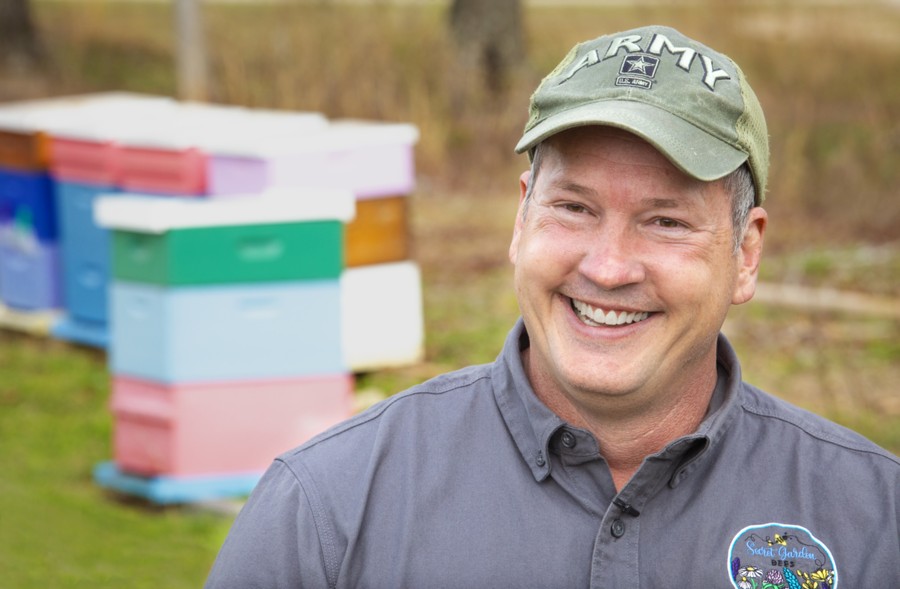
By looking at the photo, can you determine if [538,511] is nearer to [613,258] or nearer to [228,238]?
[613,258]

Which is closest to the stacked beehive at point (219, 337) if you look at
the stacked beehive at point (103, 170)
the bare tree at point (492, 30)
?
the stacked beehive at point (103, 170)

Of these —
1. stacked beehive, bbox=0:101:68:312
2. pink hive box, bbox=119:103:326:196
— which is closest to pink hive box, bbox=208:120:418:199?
pink hive box, bbox=119:103:326:196

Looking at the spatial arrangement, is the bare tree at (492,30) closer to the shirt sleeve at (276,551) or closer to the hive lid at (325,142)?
the hive lid at (325,142)

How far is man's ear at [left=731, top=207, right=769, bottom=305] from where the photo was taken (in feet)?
8.27

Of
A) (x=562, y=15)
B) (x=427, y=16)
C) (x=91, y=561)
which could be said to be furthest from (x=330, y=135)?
(x=562, y=15)

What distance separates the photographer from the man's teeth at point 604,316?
7.75 ft

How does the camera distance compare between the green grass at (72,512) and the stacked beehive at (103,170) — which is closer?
the green grass at (72,512)

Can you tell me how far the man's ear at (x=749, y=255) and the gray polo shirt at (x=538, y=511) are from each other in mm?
296

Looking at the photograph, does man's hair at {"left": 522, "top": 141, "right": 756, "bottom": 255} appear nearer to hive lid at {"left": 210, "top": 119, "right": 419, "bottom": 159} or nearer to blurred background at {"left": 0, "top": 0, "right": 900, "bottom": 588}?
blurred background at {"left": 0, "top": 0, "right": 900, "bottom": 588}

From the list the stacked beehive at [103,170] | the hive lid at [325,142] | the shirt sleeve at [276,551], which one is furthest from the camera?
the stacked beehive at [103,170]

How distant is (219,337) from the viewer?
5.82 metres

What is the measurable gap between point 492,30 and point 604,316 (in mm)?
13416

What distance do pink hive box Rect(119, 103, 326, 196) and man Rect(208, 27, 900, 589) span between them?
482 cm

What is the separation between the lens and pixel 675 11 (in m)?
12.0
